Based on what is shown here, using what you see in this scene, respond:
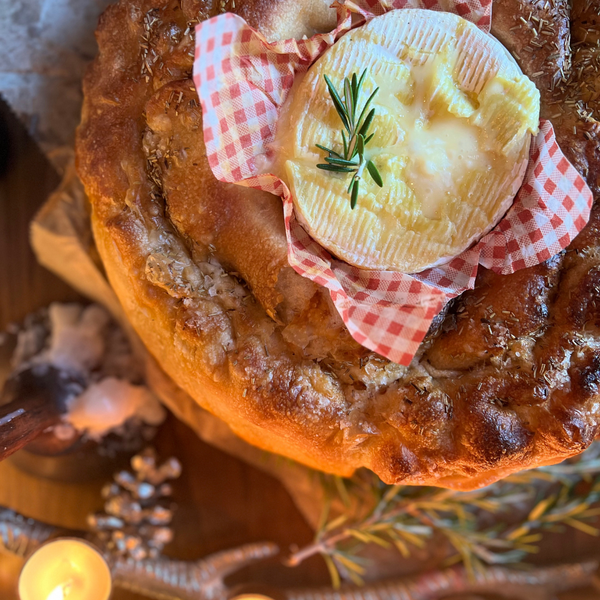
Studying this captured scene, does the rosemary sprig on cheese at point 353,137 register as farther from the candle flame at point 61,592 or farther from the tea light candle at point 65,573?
the candle flame at point 61,592

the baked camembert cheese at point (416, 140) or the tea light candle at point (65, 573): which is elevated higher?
the baked camembert cheese at point (416, 140)

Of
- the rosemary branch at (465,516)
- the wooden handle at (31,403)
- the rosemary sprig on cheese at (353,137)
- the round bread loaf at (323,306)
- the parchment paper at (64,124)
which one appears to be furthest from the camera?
the rosemary branch at (465,516)

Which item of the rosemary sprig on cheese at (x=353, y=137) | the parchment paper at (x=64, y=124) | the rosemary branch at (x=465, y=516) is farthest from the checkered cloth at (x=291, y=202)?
the rosemary branch at (x=465, y=516)

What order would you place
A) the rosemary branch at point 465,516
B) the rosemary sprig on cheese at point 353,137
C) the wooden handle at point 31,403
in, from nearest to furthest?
the rosemary sprig on cheese at point 353,137 → the wooden handle at point 31,403 → the rosemary branch at point 465,516

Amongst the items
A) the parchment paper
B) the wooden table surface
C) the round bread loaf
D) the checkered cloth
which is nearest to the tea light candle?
the wooden table surface

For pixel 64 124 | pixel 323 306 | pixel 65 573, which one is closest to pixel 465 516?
pixel 323 306

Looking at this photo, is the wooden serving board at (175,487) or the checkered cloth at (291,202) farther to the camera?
the wooden serving board at (175,487)

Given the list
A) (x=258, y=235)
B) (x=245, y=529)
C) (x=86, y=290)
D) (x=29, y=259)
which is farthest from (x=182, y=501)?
(x=258, y=235)
